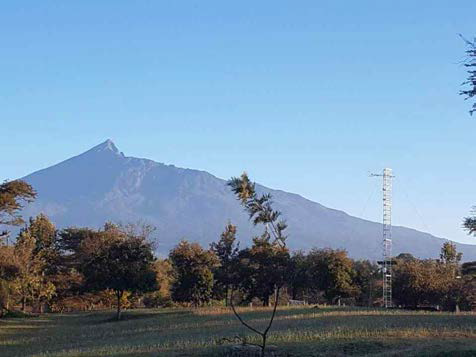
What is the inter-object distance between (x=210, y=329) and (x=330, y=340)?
43.8 ft

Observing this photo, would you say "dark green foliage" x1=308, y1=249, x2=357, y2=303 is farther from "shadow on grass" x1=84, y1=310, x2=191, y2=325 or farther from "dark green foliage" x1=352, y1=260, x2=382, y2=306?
"shadow on grass" x1=84, y1=310, x2=191, y2=325

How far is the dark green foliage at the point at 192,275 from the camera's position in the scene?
2884 inches

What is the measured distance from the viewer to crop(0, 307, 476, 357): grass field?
79.5 feet

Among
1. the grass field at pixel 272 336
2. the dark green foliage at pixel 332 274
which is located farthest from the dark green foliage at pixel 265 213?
the dark green foliage at pixel 332 274

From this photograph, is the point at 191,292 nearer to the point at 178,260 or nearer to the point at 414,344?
the point at 178,260

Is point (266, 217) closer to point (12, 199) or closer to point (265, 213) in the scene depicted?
point (265, 213)

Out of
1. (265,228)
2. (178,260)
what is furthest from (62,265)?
(265,228)

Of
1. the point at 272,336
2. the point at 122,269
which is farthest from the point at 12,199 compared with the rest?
the point at 272,336

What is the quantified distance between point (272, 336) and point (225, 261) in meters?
49.0

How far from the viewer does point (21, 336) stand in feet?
159

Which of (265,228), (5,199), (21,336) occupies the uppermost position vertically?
(5,199)

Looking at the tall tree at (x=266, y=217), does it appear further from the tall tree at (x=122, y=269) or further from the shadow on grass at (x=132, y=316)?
the tall tree at (x=122, y=269)

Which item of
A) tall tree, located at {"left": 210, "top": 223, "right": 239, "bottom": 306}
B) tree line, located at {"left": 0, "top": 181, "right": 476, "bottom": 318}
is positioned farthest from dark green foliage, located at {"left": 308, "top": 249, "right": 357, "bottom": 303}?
tall tree, located at {"left": 210, "top": 223, "right": 239, "bottom": 306}

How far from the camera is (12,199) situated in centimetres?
5238
